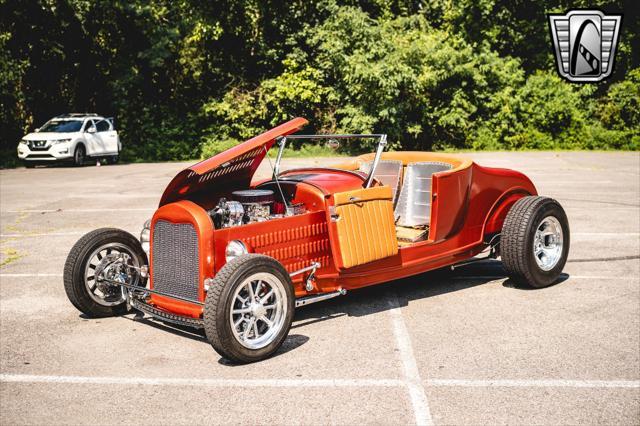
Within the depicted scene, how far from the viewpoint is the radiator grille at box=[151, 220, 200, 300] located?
18.0 feet

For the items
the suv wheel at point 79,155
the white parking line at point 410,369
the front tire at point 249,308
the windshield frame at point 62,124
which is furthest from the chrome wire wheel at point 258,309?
the windshield frame at point 62,124

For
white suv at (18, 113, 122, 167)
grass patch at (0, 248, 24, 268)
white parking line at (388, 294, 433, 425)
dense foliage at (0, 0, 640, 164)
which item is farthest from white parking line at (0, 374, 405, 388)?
dense foliage at (0, 0, 640, 164)

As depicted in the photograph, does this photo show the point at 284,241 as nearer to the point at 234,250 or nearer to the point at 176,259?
the point at 234,250

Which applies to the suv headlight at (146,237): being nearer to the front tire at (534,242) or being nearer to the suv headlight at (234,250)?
the suv headlight at (234,250)

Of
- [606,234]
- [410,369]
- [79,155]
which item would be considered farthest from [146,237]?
[79,155]

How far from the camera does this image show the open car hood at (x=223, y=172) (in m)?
5.65

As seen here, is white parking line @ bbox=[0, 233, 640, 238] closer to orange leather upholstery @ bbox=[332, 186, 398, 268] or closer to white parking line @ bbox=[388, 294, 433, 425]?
white parking line @ bbox=[388, 294, 433, 425]

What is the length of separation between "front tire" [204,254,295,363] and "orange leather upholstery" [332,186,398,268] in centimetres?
73

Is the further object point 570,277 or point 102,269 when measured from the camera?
point 570,277

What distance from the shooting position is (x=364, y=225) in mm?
5926

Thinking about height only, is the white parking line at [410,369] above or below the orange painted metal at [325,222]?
below

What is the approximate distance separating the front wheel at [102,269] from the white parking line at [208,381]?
1278 millimetres

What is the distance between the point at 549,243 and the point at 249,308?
11.9ft

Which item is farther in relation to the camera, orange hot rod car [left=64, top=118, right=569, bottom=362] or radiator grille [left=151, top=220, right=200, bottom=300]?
radiator grille [left=151, top=220, right=200, bottom=300]
